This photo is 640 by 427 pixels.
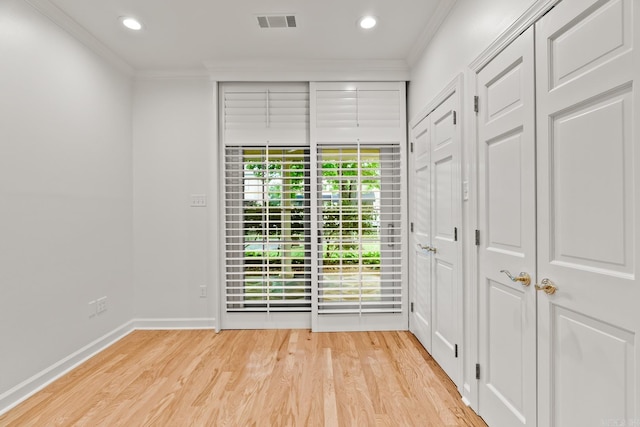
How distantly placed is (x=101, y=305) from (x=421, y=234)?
3101mm

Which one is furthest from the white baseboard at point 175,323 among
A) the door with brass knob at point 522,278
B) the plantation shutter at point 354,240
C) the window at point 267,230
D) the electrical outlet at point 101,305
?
the door with brass knob at point 522,278

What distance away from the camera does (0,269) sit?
6.70 feet

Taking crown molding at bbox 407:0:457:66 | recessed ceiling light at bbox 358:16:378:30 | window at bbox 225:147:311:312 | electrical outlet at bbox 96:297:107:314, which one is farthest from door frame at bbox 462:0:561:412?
electrical outlet at bbox 96:297:107:314

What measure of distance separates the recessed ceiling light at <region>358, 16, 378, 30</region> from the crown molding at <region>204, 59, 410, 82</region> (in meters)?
0.60

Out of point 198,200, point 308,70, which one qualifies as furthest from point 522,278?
point 198,200

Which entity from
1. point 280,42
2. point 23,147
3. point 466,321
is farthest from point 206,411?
point 280,42

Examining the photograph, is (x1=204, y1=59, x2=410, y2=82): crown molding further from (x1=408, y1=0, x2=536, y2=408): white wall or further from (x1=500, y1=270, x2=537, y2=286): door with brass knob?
(x1=500, y1=270, x2=537, y2=286): door with brass knob

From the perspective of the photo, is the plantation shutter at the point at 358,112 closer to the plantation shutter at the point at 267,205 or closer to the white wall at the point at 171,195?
the plantation shutter at the point at 267,205

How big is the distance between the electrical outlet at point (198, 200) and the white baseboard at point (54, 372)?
4.78 feet

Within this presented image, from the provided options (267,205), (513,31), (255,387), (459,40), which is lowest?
(255,387)

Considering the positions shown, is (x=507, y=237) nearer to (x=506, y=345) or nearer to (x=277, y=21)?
(x=506, y=345)

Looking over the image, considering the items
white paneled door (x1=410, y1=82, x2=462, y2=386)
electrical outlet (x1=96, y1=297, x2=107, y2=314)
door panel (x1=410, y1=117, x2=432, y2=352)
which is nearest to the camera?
white paneled door (x1=410, y1=82, x2=462, y2=386)

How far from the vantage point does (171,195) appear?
3.50 m

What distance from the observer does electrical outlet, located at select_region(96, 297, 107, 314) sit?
2.95 meters
